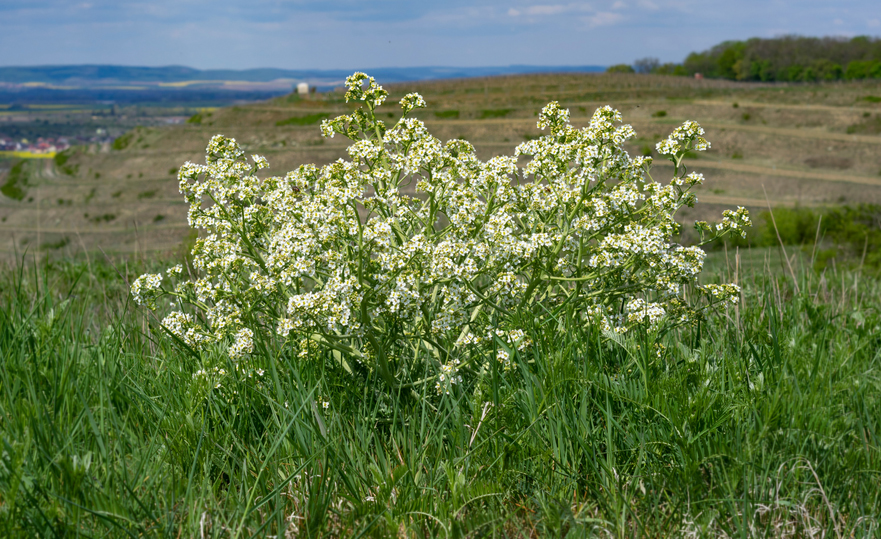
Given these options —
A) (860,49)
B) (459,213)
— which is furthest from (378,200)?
(860,49)

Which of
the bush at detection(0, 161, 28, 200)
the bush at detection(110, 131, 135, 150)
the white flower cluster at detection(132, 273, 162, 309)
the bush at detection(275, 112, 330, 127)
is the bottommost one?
the bush at detection(0, 161, 28, 200)

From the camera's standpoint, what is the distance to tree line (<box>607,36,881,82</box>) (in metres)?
125

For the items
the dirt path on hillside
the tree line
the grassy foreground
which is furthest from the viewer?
the tree line

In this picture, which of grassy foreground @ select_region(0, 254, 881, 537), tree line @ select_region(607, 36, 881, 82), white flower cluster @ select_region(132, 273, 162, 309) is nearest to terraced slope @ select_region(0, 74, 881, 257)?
grassy foreground @ select_region(0, 254, 881, 537)

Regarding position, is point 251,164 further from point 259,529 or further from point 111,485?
point 259,529

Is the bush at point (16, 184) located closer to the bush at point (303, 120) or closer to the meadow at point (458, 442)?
the bush at point (303, 120)

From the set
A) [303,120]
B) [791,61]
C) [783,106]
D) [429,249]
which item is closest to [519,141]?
[303,120]

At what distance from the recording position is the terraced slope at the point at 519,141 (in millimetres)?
42844

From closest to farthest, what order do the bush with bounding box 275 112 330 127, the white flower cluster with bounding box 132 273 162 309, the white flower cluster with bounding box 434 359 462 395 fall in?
the white flower cluster with bounding box 434 359 462 395 < the white flower cluster with bounding box 132 273 162 309 < the bush with bounding box 275 112 330 127

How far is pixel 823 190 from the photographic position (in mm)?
40969

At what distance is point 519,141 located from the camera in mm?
49594

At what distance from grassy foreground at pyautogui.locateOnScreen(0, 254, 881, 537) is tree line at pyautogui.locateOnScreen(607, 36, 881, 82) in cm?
12457

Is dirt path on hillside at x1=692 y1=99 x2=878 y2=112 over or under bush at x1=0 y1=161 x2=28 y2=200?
over

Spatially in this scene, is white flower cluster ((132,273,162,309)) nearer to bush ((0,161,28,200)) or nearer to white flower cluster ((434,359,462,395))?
white flower cluster ((434,359,462,395))
